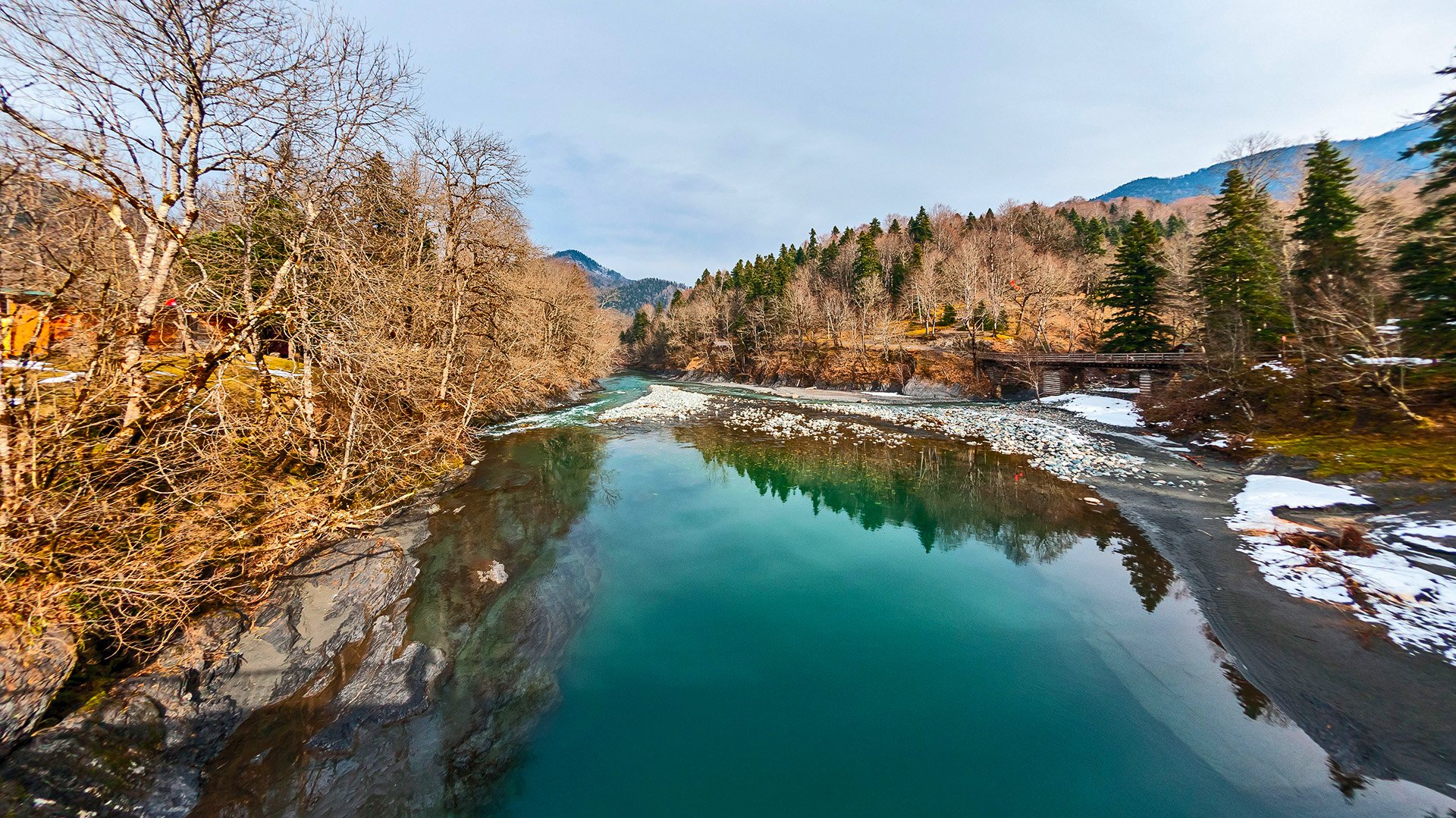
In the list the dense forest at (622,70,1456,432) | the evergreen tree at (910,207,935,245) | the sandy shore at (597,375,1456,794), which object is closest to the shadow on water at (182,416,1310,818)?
the sandy shore at (597,375,1456,794)

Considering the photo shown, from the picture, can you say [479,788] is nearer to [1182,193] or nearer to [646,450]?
[646,450]

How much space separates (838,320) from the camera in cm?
5116

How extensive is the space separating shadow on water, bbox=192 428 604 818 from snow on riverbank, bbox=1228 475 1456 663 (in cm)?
1170

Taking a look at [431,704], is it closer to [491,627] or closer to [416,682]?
[416,682]

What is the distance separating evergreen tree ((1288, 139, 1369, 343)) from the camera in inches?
610

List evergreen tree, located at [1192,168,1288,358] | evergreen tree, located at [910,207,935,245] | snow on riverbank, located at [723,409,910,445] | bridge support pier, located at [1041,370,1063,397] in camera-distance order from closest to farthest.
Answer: evergreen tree, located at [1192,168,1288,358] → snow on riverbank, located at [723,409,910,445] → bridge support pier, located at [1041,370,1063,397] → evergreen tree, located at [910,207,935,245]

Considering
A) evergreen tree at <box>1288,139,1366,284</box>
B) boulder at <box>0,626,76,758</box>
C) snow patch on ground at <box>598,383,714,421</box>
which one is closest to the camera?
boulder at <box>0,626,76,758</box>

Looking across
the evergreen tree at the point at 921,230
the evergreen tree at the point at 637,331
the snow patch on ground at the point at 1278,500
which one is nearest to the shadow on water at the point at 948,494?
the snow patch on ground at the point at 1278,500

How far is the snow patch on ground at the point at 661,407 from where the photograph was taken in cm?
2764

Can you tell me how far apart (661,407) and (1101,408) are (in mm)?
27129

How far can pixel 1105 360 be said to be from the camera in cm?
3092

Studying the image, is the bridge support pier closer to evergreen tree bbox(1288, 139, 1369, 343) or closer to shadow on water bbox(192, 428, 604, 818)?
evergreen tree bbox(1288, 139, 1369, 343)

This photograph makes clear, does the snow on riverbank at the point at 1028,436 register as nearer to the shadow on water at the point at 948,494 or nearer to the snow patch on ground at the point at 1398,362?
the shadow on water at the point at 948,494

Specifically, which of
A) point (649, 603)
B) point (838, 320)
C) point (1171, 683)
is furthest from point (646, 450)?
point (838, 320)
